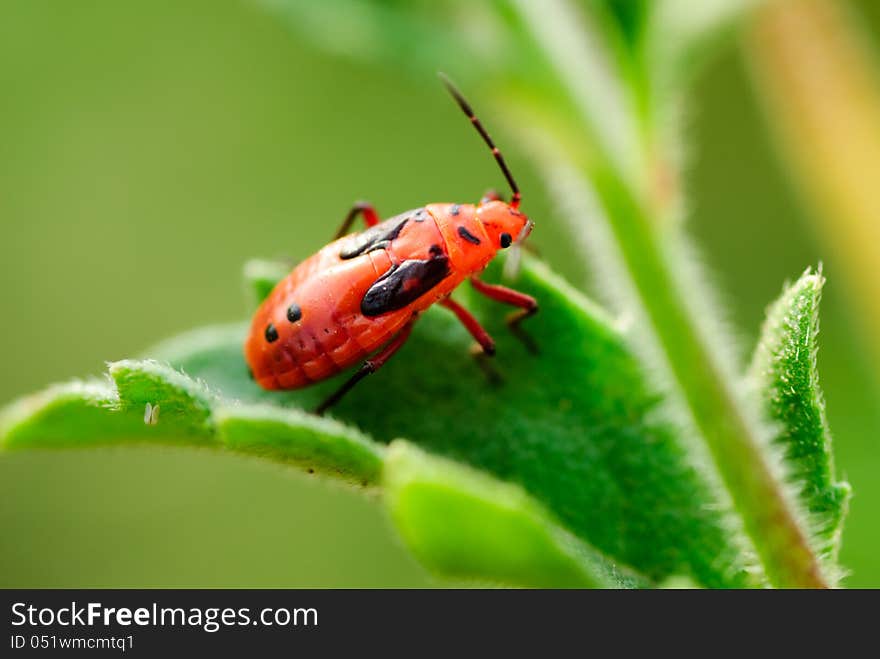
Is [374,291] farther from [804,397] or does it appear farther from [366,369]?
[804,397]

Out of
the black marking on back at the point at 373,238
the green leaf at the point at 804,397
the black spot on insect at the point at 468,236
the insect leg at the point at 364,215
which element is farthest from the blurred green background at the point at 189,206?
the green leaf at the point at 804,397

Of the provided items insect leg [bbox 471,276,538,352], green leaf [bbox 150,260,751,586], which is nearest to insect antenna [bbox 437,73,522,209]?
insect leg [bbox 471,276,538,352]

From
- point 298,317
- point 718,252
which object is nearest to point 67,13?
point 718,252

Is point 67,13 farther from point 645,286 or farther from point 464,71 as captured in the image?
point 645,286

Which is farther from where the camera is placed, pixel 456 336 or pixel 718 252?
pixel 718 252

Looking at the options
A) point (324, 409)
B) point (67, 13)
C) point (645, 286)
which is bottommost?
point (324, 409)

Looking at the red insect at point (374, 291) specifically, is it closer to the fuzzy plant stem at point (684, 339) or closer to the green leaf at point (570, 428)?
the green leaf at point (570, 428)

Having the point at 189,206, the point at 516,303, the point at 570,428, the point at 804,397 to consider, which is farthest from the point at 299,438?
the point at 189,206
